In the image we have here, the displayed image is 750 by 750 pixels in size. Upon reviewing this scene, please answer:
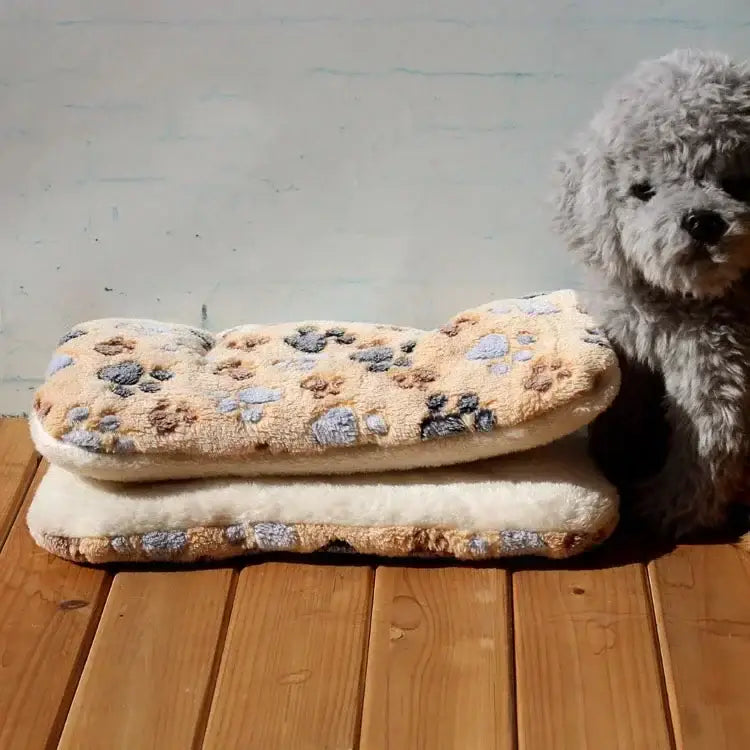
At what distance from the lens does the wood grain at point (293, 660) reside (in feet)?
2.89

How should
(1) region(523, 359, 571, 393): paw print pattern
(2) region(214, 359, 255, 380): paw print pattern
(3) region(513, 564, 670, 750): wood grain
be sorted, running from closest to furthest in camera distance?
(3) region(513, 564, 670, 750): wood grain → (1) region(523, 359, 571, 393): paw print pattern → (2) region(214, 359, 255, 380): paw print pattern

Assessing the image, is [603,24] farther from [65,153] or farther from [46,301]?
[46,301]

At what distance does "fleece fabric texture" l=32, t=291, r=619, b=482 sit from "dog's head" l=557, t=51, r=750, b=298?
4.7 inches

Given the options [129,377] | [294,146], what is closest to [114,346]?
[129,377]

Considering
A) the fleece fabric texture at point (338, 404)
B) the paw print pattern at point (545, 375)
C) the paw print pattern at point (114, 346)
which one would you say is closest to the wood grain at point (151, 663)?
the fleece fabric texture at point (338, 404)

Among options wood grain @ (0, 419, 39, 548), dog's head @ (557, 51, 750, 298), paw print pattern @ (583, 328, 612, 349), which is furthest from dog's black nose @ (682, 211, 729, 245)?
wood grain @ (0, 419, 39, 548)

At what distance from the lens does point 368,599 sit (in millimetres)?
1016

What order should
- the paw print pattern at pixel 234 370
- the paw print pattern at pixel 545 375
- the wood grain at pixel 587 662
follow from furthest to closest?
the paw print pattern at pixel 234 370 → the paw print pattern at pixel 545 375 → the wood grain at pixel 587 662

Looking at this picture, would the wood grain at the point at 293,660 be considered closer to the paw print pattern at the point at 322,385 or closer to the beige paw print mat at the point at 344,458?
the beige paw print mat at the point at 344,458

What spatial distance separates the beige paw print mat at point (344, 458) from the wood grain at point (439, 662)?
0.03m

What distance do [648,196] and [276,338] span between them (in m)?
0.45

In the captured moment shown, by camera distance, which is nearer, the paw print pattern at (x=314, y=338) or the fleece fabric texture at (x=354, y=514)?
the fleece fabric texture at (x=354, y=514)

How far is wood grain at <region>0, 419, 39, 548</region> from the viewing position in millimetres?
1181

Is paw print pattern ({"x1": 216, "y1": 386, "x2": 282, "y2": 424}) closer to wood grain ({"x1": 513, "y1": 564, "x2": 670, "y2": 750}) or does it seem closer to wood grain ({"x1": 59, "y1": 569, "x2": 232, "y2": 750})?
wood grain ({"x1": 59, "y1": 569, "x2": 232, "y2": 750})
